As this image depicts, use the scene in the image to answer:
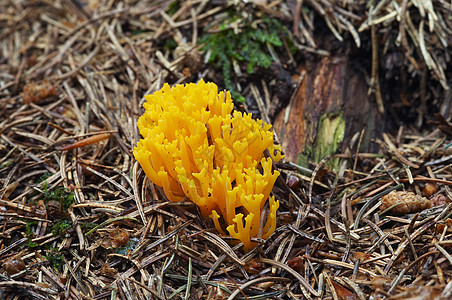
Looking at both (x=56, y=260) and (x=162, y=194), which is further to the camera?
(x=162, y=194)

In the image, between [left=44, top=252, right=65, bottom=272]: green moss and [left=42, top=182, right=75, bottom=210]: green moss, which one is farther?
[left=42, top=182, right=75, bottom=210]: green moss

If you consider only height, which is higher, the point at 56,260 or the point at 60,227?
the point at 60,227

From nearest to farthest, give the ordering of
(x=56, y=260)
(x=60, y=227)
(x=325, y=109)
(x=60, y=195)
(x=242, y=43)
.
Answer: (x=56, y=260) < (x=60, y=227) < (x=60, y=195) < (x=325, y=109) < (x=242, y=43)

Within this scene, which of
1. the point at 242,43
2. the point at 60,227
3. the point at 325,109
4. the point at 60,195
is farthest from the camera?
the point at 242,43

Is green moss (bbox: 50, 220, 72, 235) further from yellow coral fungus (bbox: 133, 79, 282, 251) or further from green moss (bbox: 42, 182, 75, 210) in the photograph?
yellow coral fungus (bbox: 133, 79, 282, 251)

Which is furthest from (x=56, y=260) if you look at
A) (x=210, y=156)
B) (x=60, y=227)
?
(x=210, y=156)

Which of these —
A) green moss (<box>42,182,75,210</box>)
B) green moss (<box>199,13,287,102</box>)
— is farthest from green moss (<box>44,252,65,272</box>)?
green moss (<box>199,13,287,102</box>)

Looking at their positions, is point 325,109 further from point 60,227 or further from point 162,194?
point 60,227

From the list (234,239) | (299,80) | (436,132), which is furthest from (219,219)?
(436,132)
